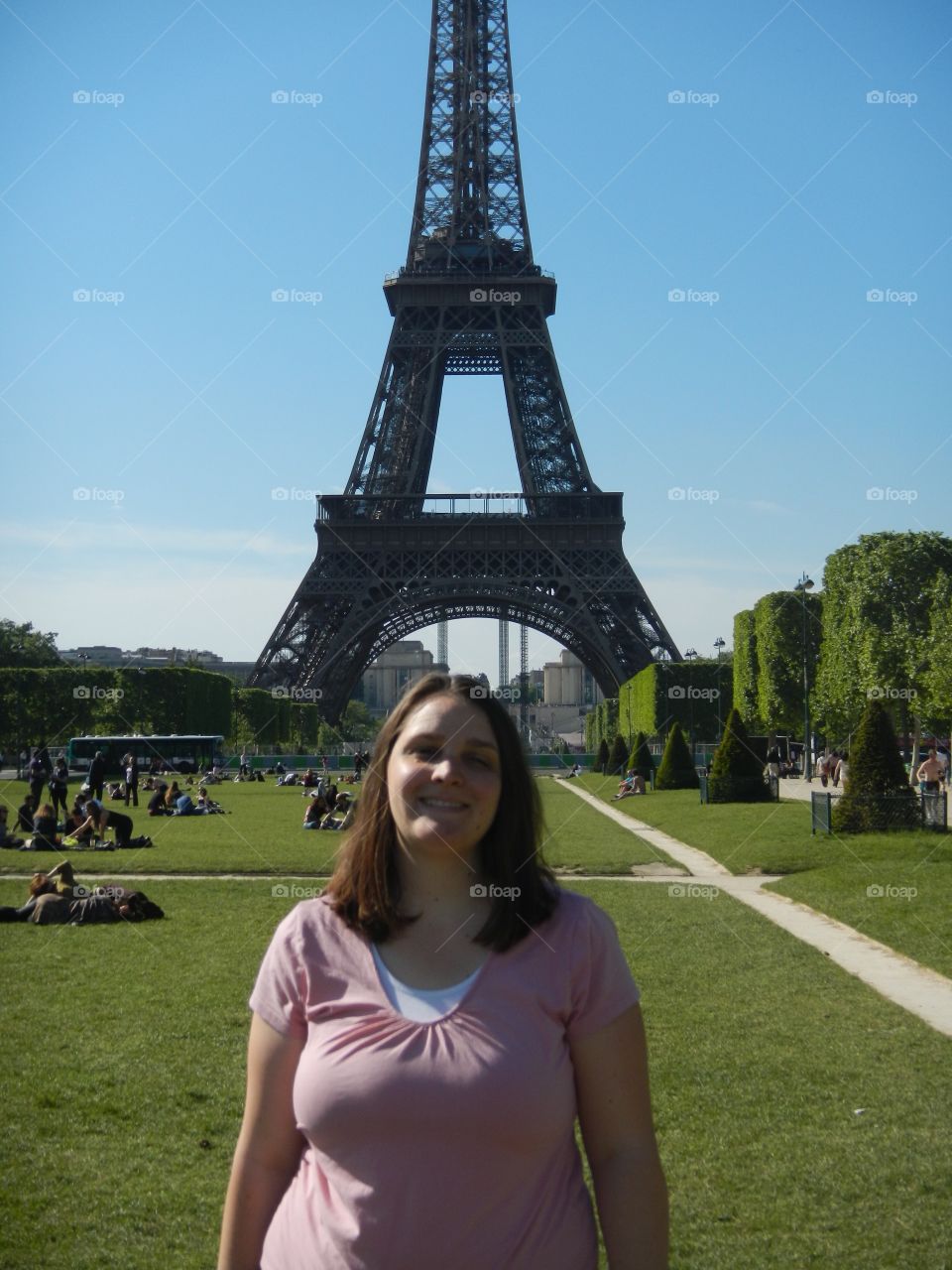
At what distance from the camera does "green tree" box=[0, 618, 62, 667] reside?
93.7 meters

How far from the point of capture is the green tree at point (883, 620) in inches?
1874

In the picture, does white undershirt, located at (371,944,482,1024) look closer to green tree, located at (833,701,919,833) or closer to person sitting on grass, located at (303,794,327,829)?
green tree, located at (833,701,919,833)

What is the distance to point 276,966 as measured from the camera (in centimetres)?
322

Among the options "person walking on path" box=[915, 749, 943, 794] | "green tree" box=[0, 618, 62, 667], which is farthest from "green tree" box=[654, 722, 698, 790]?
"green tree" box=[0, 618, 62, 667]

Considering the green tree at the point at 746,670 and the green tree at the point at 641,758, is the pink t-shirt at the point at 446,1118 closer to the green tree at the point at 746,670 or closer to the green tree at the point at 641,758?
the green tree at the point at 641,758

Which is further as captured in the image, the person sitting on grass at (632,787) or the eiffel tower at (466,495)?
the eiffel tower at (466,495)

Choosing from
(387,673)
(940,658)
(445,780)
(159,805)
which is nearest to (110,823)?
(159,805)

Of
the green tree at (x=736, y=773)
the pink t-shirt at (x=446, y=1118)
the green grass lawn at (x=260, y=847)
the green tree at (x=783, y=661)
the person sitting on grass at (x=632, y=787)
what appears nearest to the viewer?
the pink t-shirt at (x=446, y=1118)

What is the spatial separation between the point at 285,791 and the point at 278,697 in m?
24.4

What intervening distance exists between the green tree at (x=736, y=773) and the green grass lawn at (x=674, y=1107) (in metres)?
21.4

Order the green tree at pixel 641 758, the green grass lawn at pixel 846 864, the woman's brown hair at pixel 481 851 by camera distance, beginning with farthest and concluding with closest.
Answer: the green tree at pixel 641 758 → the green grass lawn at pixel 846 864 → the woman's brown hair at pixel 481 851

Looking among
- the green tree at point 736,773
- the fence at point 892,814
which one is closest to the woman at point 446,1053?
the fence at point 892,814

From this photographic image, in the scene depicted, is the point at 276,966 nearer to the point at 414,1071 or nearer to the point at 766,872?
the point at 414,1071

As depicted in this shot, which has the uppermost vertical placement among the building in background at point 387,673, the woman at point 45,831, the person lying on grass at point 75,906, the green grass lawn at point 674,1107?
the building in background at point 387,673
